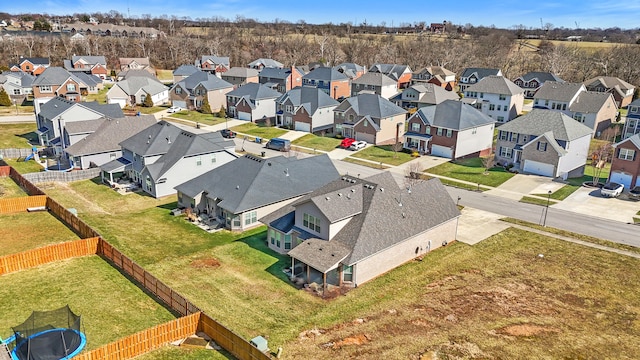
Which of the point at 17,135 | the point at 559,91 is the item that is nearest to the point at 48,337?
the point at 17,135

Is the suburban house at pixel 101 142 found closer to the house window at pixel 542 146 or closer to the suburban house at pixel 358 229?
the suburban house at pixel 358 229

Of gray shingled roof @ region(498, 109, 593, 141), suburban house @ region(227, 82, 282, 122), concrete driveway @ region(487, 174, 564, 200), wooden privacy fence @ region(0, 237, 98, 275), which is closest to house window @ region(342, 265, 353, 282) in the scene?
wooden privacy fence @ region(0, 237, 98, 275)

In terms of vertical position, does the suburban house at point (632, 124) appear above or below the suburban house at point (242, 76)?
below

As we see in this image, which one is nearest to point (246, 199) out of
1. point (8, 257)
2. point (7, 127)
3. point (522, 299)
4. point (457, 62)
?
point (8, 257)

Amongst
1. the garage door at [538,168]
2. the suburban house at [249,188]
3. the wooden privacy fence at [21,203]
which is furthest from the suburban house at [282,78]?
the wooden privacy fence at [21,203]

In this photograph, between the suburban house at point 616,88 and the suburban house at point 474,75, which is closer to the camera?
the suburban house at point 616,88

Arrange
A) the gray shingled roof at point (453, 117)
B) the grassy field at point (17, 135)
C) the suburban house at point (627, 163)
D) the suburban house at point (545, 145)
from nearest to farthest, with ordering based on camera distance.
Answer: the suburban house at point (627, 163), the suburban house at point (545, 145), the gray shingled roof at point (453, 117), the grassy field at point (17, 135)

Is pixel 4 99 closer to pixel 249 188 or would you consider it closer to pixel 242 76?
pixel 242 76
